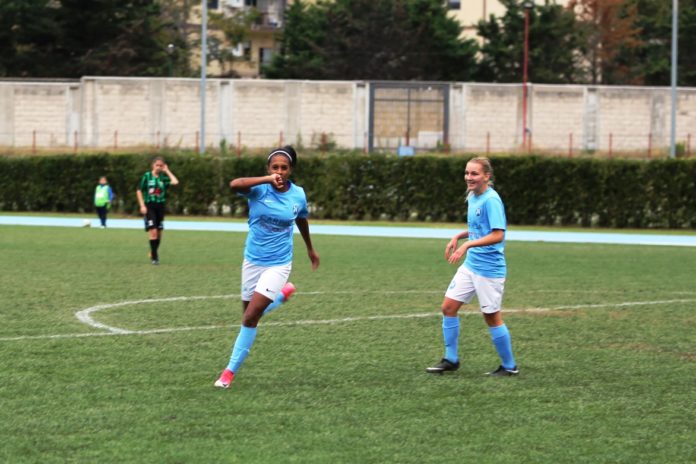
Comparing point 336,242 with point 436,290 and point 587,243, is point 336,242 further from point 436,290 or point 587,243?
point 436,290

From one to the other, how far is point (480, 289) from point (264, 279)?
177 cm

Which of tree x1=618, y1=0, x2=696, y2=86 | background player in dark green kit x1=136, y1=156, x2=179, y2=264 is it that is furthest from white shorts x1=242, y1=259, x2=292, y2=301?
tree x1=618, y1=0, x2=696, y2=86

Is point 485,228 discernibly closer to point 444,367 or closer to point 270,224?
point 444,367

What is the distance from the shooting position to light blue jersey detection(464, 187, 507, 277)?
9914 mm

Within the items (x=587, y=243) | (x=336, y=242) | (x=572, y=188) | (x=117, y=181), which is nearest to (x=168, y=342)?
(x=336, y=242)

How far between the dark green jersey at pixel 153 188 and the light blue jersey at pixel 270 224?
1124 centimetres

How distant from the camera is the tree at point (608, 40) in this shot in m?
78.7

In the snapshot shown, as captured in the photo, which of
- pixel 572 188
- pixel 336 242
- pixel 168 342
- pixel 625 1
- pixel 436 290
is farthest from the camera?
pixel 625 1

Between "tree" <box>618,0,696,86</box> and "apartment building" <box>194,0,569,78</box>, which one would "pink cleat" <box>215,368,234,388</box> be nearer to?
"tree" <box>618,0,696,86</box>

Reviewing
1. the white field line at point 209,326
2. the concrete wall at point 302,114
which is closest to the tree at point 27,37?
the concrete wall at point 302,114

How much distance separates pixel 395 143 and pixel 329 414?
53062 mm

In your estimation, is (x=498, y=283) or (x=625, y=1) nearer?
(x=498, y=283)

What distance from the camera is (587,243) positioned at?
2780cm

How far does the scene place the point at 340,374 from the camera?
10.1m
